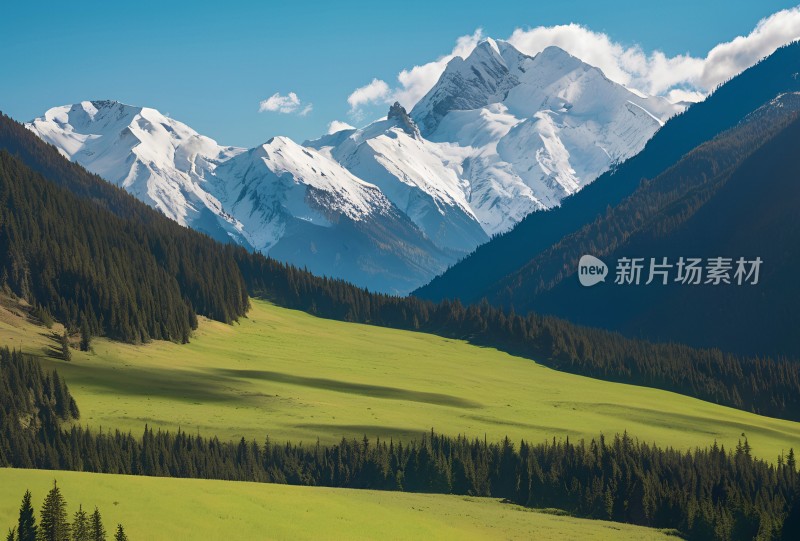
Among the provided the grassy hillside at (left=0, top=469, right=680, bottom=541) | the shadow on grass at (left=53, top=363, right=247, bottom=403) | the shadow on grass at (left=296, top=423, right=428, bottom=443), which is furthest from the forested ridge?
the shadow on grass at (left=53, top=363, right=247, bottom=403)

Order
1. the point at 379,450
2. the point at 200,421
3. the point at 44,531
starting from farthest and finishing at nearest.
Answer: the point at 200,421, the point at 379,450, the point at 44,531

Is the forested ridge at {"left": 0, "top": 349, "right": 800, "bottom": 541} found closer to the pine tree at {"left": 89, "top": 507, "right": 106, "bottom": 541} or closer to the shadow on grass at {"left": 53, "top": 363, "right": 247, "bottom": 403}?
the shadow on grass at {"left": 53, "top": 363, "right": 247, "bottom": 403}

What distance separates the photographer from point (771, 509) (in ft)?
436

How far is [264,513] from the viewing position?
96.4 meters

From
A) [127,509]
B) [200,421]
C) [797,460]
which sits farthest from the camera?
[797,460]

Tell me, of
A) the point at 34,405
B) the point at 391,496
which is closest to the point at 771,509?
the point at 391,496

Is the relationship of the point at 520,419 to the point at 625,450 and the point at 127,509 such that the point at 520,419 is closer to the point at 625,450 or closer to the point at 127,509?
the point at 625,450

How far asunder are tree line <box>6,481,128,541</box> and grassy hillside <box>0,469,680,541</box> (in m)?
2.07

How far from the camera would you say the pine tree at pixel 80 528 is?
79.9 metres

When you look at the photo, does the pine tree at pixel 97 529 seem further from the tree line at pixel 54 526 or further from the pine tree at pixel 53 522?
the pine tree at pixel 53 522

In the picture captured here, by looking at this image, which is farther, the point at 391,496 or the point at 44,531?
the point at 391,496

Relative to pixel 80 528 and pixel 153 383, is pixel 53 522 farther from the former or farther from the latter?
pixel 153 383

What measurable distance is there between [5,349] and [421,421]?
67.6m

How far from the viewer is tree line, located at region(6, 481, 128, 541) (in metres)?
79.2
